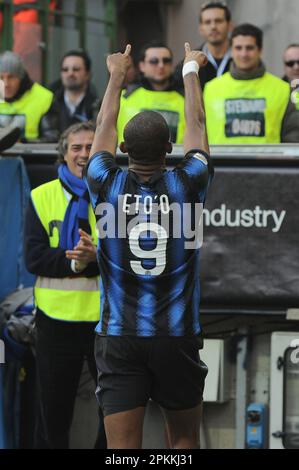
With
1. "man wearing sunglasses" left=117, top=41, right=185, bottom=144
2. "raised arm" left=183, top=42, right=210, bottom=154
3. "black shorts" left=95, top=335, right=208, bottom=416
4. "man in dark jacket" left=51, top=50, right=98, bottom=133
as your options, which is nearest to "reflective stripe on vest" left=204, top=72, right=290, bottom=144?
"man wearing sunglasses" left=117, top=41, right=185, bottom=144

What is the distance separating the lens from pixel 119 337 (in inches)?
236

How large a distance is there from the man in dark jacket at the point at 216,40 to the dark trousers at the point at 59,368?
9.71 feet

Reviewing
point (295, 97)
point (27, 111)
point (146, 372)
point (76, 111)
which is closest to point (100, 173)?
point (146, 372)

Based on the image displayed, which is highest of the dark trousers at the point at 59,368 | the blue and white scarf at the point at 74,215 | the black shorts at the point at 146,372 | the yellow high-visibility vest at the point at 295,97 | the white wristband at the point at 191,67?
the white wristband at the point at 191,67

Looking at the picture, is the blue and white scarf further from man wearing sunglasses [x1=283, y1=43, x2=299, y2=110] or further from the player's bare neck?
man wearing sunglasses [x1=283, y1=43, x2=299, y2=110]

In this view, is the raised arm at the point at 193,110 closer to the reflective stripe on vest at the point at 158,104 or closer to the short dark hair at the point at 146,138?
the short dark hair at the point at 146,138

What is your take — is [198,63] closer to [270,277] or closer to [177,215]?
[177,215]

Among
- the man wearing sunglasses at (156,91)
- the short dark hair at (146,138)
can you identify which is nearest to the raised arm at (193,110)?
the short dark hair at (146,138)

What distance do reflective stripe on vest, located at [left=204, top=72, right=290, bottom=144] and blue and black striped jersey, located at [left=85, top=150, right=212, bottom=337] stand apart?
296 cm

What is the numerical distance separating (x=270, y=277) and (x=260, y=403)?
0.78 m

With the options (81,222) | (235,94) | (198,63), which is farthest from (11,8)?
(198,63)

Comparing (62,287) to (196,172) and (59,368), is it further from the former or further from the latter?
(196,172)

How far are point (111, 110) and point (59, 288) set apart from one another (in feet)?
6.08

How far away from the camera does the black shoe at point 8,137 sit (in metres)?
7.91
